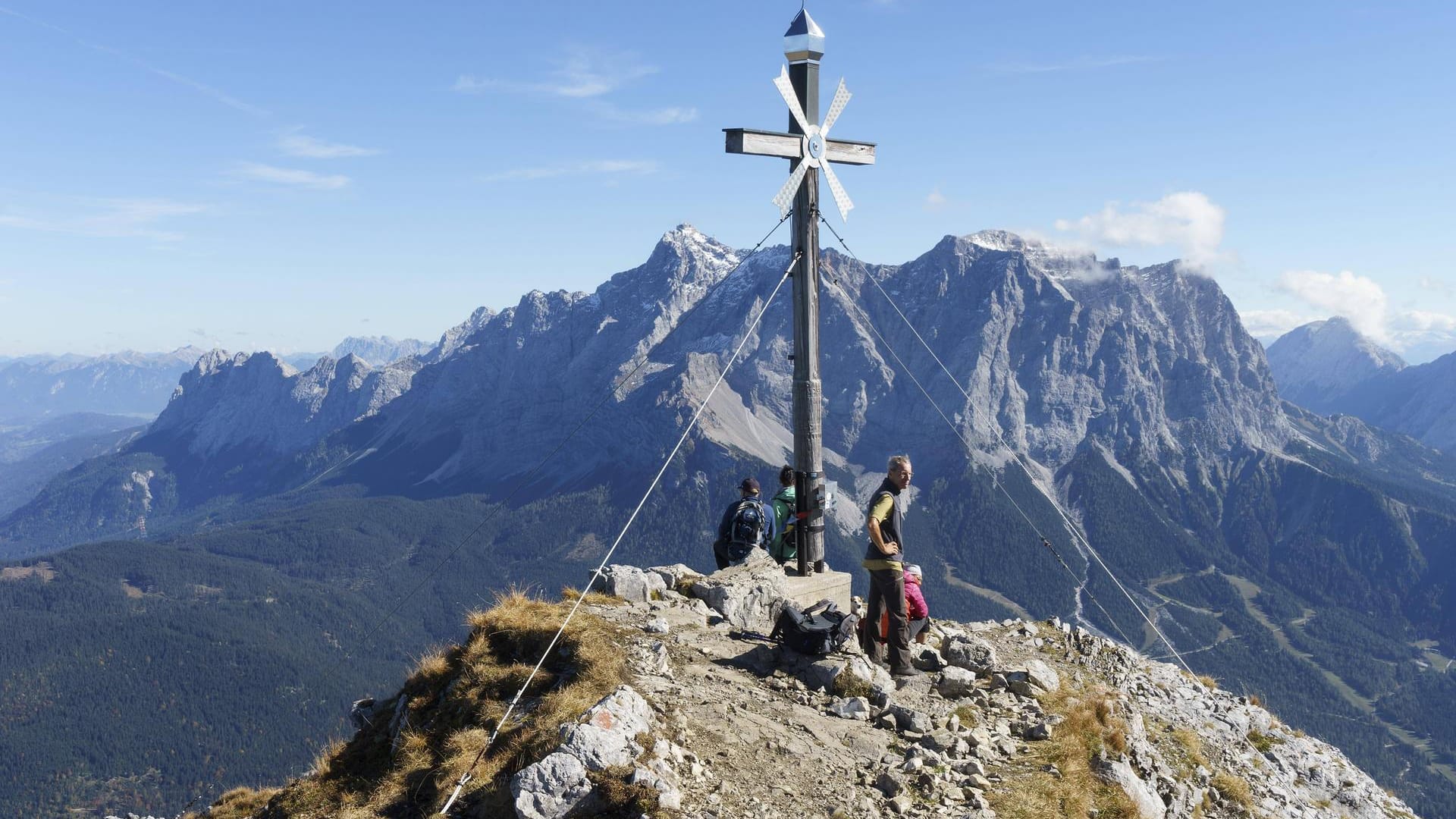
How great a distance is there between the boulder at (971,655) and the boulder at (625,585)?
630 cm

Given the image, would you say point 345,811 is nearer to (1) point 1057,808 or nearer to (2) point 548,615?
(2) point 548,615

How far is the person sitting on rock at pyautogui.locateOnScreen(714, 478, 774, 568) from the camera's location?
20.9m

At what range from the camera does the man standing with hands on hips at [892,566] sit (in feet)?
50.8

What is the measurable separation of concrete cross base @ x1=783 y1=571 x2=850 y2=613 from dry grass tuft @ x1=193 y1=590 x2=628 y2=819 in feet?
16.8

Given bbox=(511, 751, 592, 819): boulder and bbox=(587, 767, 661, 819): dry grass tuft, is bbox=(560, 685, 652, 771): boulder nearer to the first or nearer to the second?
bbox=(511, 751, 592, 819): boulder

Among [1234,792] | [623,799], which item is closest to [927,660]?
[1234,792]

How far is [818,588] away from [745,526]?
8.04ft

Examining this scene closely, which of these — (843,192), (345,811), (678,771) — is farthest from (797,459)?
(345,811)

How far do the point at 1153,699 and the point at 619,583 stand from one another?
12175 millimetres

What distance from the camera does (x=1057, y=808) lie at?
37.5 ft

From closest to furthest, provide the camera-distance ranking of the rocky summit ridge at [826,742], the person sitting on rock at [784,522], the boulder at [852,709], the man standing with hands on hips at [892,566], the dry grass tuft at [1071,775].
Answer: the rocky summit ridge at [826,742] < the dry grass tuft at [1071,775] < the boulder at [852,709] < the man standing with hands on hips at [892,566] < the person sitting on rock at [784,522]

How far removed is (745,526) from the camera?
20969 mm

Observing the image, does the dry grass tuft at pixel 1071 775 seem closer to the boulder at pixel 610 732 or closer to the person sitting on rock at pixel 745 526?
the boulder at pixel 610 732

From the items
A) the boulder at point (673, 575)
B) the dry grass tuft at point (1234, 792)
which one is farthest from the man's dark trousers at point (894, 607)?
the dry grass tuft at point (1234, 792)
